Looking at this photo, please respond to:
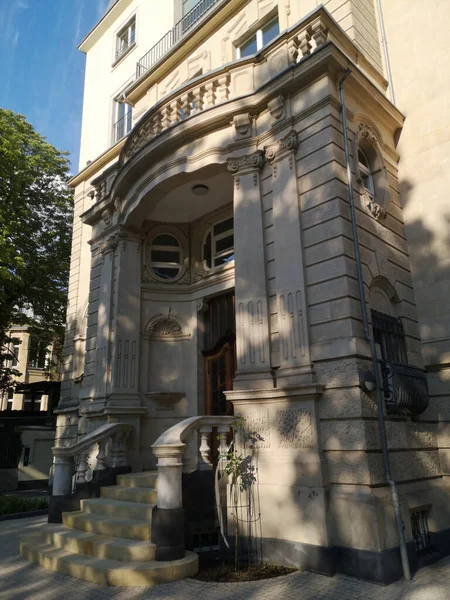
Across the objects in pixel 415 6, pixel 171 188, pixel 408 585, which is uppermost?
pixel 415 6

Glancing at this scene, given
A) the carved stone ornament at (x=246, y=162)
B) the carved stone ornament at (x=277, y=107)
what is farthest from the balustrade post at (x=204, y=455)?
the carved stone ornament at (x=277, y=107)

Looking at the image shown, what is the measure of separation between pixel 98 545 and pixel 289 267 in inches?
203

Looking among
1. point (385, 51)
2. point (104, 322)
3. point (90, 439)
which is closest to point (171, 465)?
point (90, 439)

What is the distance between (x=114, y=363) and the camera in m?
11.5

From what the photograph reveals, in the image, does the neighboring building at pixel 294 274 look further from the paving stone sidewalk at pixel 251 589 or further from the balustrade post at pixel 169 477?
the paving stone sidewalk at pixel 251 589

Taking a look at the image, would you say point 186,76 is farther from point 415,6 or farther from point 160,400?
point 160,400

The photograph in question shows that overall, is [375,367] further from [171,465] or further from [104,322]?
[104,322]

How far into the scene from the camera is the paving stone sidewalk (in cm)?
592

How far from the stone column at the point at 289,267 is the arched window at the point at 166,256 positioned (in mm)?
4548

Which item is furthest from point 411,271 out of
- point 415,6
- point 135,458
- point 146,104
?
point 146,104

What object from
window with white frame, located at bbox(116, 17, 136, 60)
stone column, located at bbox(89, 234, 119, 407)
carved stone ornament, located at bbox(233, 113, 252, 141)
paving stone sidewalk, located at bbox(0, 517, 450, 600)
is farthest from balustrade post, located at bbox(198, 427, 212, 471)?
window with white frame, located at bbox(116, 17, 136, 60)

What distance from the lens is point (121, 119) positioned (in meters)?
17.3

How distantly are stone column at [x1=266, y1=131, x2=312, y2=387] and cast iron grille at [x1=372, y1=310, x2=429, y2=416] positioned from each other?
4.09 ft

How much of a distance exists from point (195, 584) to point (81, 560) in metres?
1.77
